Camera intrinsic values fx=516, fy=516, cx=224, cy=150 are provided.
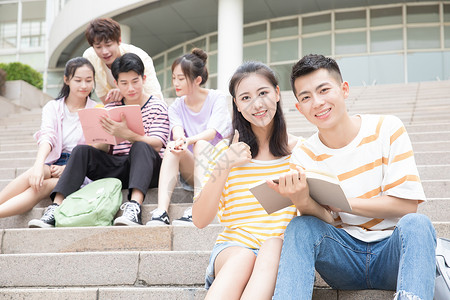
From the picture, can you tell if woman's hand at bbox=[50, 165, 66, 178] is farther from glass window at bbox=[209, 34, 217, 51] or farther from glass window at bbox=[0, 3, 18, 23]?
glass window at bbox=[0, 3, 18, 23]

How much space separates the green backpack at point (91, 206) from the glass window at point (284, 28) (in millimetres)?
11247

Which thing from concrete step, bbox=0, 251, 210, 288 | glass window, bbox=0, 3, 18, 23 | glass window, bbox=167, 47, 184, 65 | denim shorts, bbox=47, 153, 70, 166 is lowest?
concrete step, bbox=0, 251, 210, 288

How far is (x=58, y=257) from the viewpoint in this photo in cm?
277

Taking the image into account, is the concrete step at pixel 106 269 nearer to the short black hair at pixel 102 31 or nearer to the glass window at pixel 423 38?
the short black hair at pixel 102 31

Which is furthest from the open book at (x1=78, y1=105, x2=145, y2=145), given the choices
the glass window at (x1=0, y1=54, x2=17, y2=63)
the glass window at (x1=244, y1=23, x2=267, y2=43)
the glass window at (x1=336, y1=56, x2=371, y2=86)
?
the glass window at (x1=0, y1=54, x2=17, y2=63)

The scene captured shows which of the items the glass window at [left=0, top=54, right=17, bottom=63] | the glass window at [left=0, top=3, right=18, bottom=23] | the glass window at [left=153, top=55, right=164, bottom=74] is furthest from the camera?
the glass window at [left=0, top=3, right=18, bottom=23]

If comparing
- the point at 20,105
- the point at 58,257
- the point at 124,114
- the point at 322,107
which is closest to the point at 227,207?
the point at 322,107

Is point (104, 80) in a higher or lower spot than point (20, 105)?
lower

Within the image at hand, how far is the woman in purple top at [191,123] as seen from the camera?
3.44 m

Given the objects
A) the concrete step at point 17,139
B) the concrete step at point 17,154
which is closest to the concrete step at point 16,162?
the concrete step at point 17,154

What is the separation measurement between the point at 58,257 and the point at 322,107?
1619mm

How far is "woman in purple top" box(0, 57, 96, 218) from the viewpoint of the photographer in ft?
11.9

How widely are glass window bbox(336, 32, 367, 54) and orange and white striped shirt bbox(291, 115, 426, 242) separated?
37.9ft

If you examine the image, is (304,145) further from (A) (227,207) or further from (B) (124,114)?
(B) (124,114)
